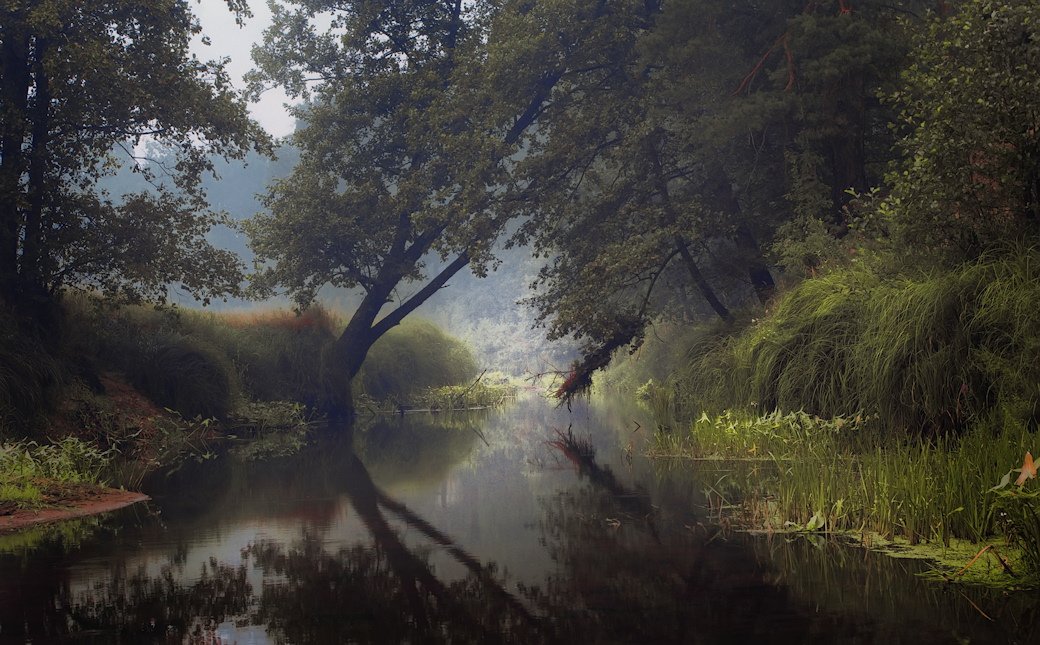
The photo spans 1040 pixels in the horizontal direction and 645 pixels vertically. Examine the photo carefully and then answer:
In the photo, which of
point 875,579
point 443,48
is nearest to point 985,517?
point 875,579

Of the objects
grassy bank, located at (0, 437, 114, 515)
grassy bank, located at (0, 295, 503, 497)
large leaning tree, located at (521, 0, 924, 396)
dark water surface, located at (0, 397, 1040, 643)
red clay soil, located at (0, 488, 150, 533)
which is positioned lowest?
dark water surface, located at (0, 397, 1040, 643)

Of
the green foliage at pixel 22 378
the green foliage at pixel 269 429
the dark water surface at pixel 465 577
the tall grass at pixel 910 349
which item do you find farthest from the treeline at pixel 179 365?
the tall grass at pixel 910 349

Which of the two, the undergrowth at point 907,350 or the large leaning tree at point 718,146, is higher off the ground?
the large leaning tree at point 718,146

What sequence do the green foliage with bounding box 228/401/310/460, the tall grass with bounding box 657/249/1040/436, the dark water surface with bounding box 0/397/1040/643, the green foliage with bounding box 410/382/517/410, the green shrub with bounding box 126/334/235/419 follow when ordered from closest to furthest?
the dark water surface with bounding box 0/397/1040/643 < the tall grass with bounding box 657/249/1040/436 < the green foliage with bounding box 228/401/310/460 < the green shrub with bounding box 126/334/235/419 < the green foliage with bounding box 410/382/517/410

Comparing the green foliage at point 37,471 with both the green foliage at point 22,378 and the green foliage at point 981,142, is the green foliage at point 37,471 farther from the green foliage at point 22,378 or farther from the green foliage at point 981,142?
the green foliage at point 981,142

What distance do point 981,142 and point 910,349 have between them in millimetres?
2168

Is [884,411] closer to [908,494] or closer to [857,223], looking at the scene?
[908,494]

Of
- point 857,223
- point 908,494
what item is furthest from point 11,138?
point 908,494

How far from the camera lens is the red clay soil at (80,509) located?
31.6 ft

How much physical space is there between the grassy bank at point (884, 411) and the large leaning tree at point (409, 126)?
9.39 meters

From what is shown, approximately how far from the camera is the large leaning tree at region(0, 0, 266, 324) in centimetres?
1838

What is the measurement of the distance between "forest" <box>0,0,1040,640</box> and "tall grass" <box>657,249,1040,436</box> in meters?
0.04

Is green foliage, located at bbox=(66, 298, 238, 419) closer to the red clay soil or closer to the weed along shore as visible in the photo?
the weed along shore

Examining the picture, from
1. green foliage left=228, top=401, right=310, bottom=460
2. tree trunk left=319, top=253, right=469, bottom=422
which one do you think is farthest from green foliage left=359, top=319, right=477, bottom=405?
green foliage left=228, top=401, right=310, bottom=460
